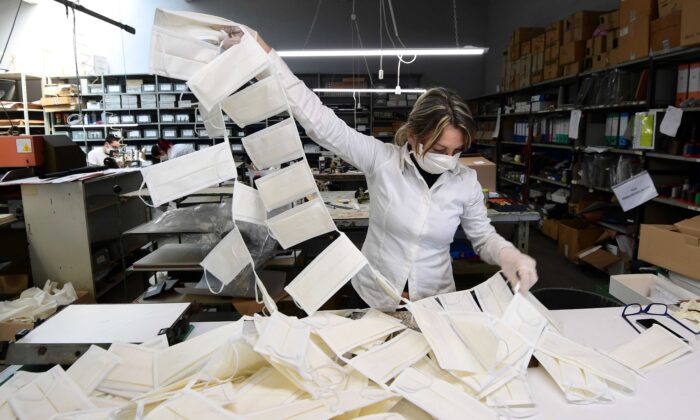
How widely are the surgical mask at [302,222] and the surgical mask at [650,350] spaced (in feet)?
2.51

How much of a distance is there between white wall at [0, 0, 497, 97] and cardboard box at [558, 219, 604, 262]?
4919 mm

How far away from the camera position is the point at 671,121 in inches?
126

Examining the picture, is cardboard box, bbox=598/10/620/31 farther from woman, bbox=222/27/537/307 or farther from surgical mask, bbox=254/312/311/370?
surgical mask, bbox=254/312/311/370

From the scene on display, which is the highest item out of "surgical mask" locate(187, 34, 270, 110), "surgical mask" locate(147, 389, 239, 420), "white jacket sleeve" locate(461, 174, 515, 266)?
"surgical mask" locate(187, 34, 270, 110)

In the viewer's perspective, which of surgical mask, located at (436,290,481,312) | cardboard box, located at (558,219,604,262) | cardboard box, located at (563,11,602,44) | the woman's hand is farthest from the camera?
cardboard box, located at (563,11,602,44)

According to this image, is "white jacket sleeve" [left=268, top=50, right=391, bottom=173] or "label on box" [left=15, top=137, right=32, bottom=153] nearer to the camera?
"white jacket sleeve" [left=268, top=50, right=391, bottom=173]

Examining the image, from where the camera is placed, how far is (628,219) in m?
3.97

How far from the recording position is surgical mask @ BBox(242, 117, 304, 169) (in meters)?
1.07

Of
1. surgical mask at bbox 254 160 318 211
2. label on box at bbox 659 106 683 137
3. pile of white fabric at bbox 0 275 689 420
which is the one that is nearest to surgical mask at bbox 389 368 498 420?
pile of white fabric at bbox 0 275 689 420

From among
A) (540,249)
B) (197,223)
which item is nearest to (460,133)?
(197,223)

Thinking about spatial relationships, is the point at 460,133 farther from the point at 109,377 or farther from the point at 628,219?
the point at 628,219

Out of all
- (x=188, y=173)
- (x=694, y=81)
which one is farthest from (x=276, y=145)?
(x=694, y=81)

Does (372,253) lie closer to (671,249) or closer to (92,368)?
(92,368)

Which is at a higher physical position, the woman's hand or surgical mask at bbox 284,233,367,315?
the woman's hand
